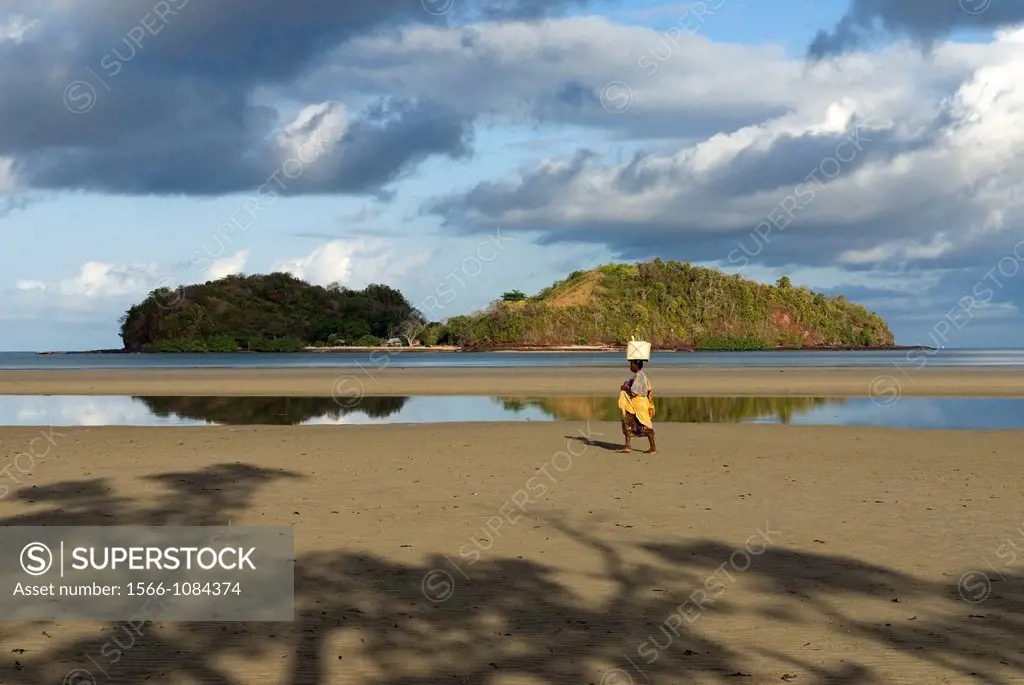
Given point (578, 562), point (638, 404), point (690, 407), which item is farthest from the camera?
point (690, 407)

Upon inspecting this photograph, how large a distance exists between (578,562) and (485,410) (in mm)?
23583

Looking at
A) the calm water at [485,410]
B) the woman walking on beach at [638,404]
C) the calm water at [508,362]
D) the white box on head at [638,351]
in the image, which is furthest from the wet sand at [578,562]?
the calm water at [508,362]

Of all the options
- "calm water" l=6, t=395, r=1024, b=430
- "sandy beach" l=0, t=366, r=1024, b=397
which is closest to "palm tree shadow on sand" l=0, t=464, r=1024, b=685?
"calm water" l=6, t=395, r=1024, b=430

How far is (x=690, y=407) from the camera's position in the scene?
1363 inches

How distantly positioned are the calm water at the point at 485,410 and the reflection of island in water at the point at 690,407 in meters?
0.03

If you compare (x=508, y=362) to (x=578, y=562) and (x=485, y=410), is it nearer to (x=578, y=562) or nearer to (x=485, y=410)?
(x=485, y=410)

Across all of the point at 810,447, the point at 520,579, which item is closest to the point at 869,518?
the point at 520,579

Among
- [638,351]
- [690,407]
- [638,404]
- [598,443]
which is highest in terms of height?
[638,351]

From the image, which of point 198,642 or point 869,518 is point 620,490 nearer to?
point 869,518

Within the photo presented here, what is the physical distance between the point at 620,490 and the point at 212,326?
19408 centimetres

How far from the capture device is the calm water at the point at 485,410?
29.2 metres

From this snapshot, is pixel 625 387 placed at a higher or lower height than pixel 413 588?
higher

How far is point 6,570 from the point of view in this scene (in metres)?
9.80

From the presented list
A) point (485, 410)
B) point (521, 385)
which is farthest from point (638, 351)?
point (521, 385)
